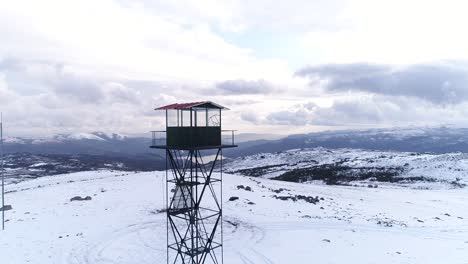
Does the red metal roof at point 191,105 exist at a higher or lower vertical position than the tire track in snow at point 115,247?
higher

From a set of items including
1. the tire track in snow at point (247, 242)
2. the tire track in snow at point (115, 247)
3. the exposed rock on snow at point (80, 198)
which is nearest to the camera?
the tire track in snow at point (115, 247)

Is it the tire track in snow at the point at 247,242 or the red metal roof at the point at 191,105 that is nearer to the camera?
the red metal roof at the point at 191,105

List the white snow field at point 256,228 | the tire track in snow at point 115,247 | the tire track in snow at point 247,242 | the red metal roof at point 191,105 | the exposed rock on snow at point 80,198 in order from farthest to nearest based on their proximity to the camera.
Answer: the exposed rock on snow at point 80,198
the white snow field at point 256,228
the tire track in snow at point 247,242
the tire track in snow at point 115,247
the red metal roof at point 191,105

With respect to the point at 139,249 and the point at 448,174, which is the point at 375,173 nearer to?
the point at 448,174

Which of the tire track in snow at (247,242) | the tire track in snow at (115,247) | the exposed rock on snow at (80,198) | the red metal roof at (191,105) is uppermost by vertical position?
the red metal roof at (191,105)

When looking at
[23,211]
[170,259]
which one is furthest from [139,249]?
[23,211]

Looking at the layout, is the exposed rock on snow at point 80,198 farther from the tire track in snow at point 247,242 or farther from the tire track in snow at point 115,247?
the tire track in snow at point 247,242

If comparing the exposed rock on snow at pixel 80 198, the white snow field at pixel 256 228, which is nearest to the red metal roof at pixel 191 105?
the white snow field at pixel 256 228

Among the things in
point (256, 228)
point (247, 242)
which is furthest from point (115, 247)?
point (256, 228)

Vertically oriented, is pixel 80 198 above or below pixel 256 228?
above

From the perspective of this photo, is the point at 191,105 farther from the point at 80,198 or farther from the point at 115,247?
the point at 80,198
